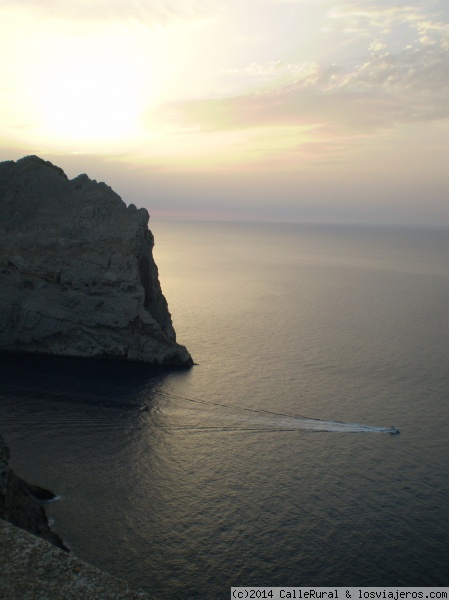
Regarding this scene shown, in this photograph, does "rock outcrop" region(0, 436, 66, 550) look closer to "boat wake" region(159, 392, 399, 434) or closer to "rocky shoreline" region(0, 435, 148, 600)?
"rocky shoreline" region(0, 435, 148, 600)

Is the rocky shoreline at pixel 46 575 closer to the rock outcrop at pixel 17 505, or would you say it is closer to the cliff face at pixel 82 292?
the rock outcrop at pixel 17 505

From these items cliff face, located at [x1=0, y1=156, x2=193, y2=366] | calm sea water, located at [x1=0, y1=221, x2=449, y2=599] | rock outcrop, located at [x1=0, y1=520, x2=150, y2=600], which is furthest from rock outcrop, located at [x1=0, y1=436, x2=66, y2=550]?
cliff face, located at [x1=0, y1=156, x2=193, y2=366]

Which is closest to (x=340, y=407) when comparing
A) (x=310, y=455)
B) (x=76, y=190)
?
(x=310, y=455)

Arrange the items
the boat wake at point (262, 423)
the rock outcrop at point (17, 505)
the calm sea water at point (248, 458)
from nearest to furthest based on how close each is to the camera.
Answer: the rock outcrop at point (17, 505)
the calm sea water at point (248, 458)
the boat wake at point (262, 423)

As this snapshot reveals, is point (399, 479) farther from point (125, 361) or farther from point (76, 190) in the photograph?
point (76, 190)

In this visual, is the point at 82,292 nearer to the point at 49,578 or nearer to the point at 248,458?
the point at 248,458

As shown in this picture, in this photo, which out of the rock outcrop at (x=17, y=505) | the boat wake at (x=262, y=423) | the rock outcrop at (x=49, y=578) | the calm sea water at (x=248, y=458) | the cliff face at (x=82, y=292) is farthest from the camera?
the cliff face at (x=82, y=292)

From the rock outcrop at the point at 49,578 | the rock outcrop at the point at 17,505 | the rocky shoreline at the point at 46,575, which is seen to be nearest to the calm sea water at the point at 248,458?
the rock outcrop at the point at 17,505
